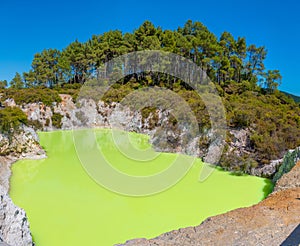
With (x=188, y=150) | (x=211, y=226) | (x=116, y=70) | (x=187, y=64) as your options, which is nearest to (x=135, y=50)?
(x=116, y=70)

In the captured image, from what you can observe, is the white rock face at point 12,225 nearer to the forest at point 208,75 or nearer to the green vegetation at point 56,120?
the forest at point 208,75

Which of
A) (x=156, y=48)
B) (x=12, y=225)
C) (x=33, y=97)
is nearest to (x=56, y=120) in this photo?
(x=33, y=97)

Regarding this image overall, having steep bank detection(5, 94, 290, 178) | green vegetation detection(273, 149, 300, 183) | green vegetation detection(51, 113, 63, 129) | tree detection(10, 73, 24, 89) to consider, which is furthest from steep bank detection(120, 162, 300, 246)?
tree detection(10, 73, 24, 89)

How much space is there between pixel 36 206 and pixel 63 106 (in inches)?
650

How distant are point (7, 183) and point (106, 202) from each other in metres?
3.45

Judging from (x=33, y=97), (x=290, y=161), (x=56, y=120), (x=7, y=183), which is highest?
(x=33, y=97)

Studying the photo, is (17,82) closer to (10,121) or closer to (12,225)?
(10,121)

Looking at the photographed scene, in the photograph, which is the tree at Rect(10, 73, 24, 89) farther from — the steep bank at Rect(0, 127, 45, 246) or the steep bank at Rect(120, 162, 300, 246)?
the steep bank at Rect(120, 162, 300, 246)

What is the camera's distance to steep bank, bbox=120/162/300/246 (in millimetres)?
4172

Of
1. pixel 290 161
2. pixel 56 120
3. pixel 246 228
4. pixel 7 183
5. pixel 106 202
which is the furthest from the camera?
pixel 56 120

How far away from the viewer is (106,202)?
A: 7.56 metres

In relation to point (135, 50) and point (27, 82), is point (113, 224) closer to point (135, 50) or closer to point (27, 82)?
point (135, 50)

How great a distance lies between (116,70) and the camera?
3066 cm

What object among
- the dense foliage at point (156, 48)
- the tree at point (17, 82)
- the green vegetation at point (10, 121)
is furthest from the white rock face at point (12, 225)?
the tree at point (17, 82)
